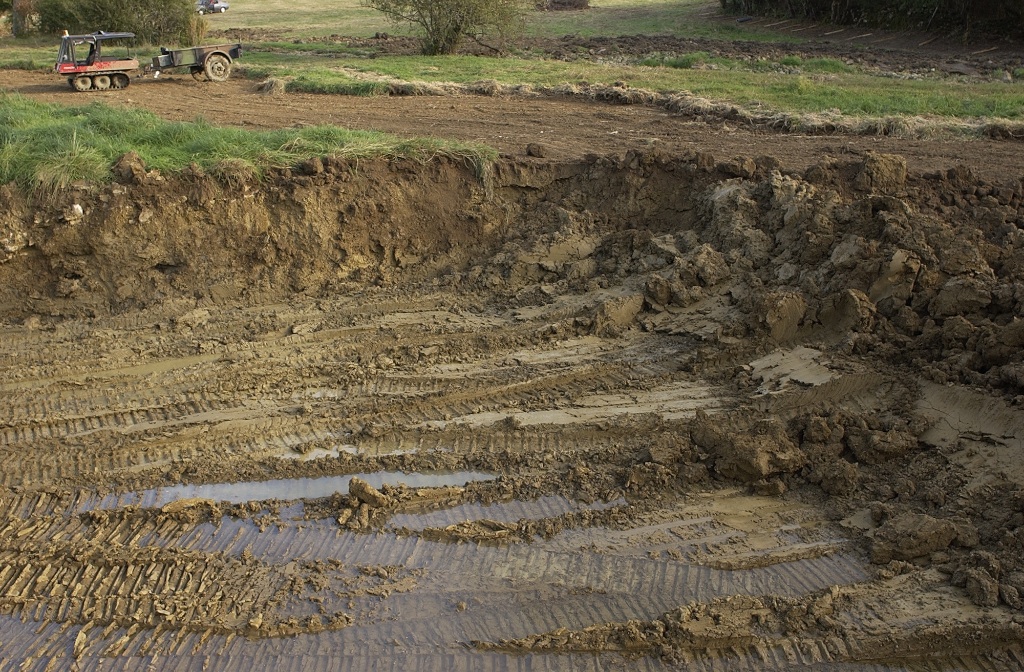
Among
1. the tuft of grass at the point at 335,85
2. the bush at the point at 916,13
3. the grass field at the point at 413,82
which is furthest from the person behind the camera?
the bush at the point at 916,13

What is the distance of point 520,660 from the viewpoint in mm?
5051

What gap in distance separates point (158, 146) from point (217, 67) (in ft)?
30.5

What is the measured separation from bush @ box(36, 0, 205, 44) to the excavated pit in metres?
20.0

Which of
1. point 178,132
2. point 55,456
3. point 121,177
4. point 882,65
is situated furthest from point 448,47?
point 55,456

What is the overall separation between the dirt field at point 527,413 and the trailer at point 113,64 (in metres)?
9.41

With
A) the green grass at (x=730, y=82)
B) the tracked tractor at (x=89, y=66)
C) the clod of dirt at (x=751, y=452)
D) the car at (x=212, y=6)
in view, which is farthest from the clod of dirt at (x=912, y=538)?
the car at (x=212, y=6)

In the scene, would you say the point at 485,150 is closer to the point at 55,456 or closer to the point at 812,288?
the point at 812,288

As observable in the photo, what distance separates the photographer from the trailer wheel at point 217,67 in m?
18.9

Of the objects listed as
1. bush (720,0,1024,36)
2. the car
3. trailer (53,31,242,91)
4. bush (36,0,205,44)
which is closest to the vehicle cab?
trailer (53,31,242,91)

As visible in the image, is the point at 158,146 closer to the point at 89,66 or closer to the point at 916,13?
the point at 89,66

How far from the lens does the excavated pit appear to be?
527cm

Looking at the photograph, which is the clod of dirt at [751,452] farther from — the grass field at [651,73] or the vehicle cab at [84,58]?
the vehicle cab at [84,58]

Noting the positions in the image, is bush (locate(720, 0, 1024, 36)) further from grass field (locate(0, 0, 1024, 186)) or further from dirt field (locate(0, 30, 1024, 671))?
dirt field (locate(0, 30, 1024, 671))

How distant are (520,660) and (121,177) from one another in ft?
25.0
